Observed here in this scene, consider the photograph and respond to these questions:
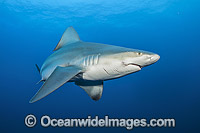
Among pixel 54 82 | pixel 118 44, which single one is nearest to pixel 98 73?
pixel 54 82

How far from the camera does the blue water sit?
25188mm

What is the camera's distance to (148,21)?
30.4 meters

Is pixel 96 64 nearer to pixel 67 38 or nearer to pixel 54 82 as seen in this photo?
pixel 54 82

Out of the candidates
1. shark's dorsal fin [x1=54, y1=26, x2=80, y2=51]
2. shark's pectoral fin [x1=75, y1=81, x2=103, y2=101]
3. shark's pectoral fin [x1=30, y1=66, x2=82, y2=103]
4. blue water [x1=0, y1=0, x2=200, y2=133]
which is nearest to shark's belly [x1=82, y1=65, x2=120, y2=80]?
shark's pectoral fin [x1=30, y1=66, x2=82, y2=103]

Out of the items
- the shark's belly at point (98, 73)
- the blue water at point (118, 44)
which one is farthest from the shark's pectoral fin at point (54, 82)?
the blue water at point (118, 44)

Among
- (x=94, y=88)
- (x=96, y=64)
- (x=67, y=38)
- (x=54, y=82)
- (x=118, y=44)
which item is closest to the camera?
(x=54, y=82)

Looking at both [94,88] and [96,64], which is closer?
[96,64]

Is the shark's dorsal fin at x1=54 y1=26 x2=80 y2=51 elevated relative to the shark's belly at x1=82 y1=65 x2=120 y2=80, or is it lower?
elevated

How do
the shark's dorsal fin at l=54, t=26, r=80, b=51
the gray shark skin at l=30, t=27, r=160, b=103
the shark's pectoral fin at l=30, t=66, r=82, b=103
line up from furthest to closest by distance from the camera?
the shark's dorsal fin at l=54, t=26, r=80, b=51, the gray shark skin at l=30, t=27, r=160, b=103, the shark's pectoral fin at l=30, t=66, r=82, b=103

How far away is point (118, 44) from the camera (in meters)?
34.0

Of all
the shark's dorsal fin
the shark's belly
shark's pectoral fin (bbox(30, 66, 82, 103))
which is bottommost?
shark's pectoral fin (bbox(30, 66, 82, 103))

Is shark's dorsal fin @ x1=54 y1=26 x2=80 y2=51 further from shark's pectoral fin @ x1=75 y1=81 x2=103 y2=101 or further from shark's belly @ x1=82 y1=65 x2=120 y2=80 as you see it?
shark's belly @ x1=82 y1=65 x2=120 y2=80
